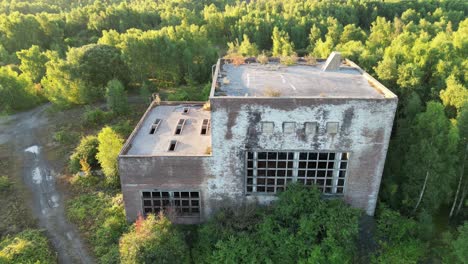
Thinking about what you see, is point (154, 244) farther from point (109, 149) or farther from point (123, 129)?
point (123, 129)

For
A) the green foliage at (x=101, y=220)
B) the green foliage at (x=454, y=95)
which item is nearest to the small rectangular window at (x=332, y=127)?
the green foliage at (x=454, y=95)

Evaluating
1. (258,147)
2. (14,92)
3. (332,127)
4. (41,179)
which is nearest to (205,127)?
(258,147)

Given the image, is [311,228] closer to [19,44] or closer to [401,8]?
[19,44]

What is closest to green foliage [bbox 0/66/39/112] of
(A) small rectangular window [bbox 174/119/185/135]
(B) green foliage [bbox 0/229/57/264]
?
(B) green foliage [bbox 0/229/57/264]

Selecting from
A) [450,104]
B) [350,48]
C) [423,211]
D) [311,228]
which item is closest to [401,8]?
[350,48]

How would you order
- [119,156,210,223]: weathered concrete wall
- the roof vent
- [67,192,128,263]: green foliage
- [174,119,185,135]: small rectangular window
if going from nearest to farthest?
[119,156,210,223]: weathered concrete wall → [67,192,128,263]: green foliage → [174,119,185,135]: small rectangular window → the roof vent

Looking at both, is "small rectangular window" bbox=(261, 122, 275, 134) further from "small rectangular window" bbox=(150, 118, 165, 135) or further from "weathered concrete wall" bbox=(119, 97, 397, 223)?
"small rectangular window" bbox=(150, 118, 165, 135)
